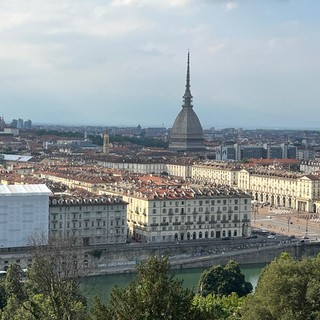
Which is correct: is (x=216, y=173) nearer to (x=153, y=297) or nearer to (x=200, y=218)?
(x=200, y=218)

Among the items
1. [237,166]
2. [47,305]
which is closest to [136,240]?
[47,305]

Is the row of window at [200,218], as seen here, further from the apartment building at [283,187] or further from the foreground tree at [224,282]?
the apartment building at [283,187]

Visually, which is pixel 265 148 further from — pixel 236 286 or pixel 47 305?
pixel 47 305

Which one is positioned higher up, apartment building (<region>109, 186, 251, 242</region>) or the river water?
apartment building (<region>109, 186, 251, 242</region>)

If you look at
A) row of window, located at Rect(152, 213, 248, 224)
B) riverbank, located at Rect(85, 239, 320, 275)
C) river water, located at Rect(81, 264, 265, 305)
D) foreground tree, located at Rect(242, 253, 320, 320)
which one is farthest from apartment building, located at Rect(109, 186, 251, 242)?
foreground tree, located at Rect(242, 253, 320, 320)

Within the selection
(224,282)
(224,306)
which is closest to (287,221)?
(224,282)

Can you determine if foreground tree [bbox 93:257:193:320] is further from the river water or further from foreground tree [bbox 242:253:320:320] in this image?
the river water

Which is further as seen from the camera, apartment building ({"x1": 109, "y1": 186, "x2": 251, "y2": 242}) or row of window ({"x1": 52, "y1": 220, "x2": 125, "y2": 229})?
apartment building ({"x1": 109, "y1": 186, "x2": 251, "y2": 242})
